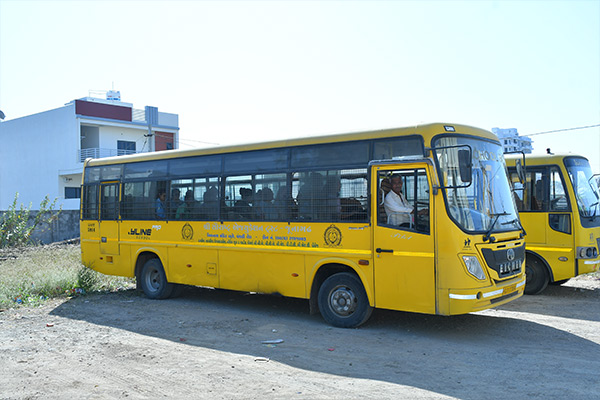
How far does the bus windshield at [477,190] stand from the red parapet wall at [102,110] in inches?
1305

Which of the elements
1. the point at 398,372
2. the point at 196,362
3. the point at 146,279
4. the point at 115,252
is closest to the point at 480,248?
the point at 398,372

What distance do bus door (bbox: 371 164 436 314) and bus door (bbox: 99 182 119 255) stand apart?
267 inches

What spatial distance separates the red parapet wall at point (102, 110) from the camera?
35688 millimetres

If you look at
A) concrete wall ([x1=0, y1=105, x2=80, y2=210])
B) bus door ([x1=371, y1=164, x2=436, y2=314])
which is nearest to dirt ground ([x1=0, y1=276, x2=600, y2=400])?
bus door ([x1=371, y1=164, x2=436, y2=314])

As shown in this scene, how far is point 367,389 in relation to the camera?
5.55 meters

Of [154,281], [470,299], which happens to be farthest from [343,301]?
[154,281]

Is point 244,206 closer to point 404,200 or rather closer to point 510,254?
point 404,200

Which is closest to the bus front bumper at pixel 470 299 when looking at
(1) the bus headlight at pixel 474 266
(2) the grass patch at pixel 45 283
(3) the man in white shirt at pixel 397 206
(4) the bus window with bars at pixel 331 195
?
(1) the bus headlight at pixel 474 266

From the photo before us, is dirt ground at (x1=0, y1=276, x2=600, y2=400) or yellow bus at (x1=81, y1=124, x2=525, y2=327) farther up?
yellow bus at (x1=81, y1=124, x2=525, y2=327)

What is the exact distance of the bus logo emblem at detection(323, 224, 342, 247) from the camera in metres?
8.21

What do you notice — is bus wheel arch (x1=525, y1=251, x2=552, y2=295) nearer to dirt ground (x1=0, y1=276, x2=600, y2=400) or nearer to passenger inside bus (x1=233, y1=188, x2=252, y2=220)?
dirt ground (x1=0, y1=276, x2=600, y2=400)

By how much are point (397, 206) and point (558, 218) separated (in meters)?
4.87

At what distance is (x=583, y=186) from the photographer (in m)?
10.9

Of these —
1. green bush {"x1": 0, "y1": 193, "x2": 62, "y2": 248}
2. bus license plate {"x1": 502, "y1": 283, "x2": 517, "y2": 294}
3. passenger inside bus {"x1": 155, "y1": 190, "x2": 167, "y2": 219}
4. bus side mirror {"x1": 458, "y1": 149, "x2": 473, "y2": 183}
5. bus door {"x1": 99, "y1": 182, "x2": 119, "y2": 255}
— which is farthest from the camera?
green bush {"x1": 0, "y1": 193, "x2": 62, "y2": 248}
